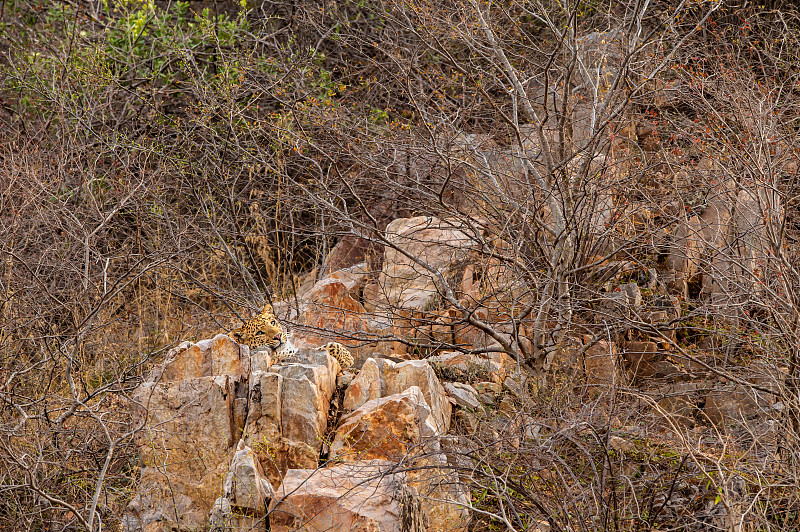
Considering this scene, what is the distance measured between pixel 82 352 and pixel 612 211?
17.6 feet

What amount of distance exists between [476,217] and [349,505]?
4967 millimetres

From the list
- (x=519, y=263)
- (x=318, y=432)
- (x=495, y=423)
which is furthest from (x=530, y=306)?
(x=318, y=432)

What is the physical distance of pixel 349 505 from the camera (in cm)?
505

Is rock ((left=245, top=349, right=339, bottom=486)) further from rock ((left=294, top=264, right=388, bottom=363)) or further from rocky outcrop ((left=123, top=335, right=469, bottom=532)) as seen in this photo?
rock ((left=294, top=264, right=388, bottom=363))

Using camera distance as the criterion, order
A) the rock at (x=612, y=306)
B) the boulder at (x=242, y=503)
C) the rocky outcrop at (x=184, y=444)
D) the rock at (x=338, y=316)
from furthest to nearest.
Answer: the rock at (x=338, y=316)
the rock at (x=612, y=306)
the rocky outcrop at (x=184, y=444)
the boulder at (x=242, y=503)

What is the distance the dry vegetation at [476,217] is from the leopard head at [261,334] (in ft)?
3.52

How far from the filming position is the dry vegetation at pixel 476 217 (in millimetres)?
5551

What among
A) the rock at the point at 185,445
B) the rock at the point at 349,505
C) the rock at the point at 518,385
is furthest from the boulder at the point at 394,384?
the rock at the point at 349,505

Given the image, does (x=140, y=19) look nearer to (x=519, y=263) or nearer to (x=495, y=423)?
(x=519, y=263)

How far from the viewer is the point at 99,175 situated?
10.5 m

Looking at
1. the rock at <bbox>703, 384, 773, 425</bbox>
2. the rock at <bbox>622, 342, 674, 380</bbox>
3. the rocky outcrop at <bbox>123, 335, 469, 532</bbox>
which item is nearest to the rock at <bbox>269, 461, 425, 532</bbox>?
the rocky outcrop at <bbox>123, 335, 469, 532</bbox>

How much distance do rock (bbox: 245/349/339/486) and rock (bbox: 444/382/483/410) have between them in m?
1.23

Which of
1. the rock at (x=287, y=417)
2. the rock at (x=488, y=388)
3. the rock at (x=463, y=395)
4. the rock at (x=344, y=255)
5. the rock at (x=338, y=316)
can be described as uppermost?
the rock at (x=287, y=417)

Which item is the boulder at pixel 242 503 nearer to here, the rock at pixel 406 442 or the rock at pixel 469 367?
the rock at pixel 406 442
